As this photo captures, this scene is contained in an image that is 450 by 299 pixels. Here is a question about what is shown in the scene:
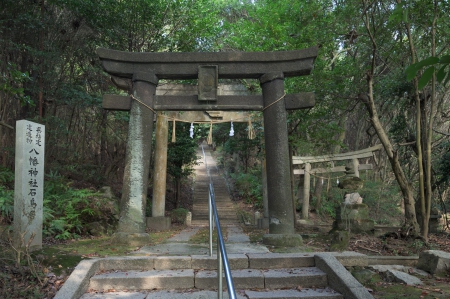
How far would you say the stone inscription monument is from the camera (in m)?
5.07

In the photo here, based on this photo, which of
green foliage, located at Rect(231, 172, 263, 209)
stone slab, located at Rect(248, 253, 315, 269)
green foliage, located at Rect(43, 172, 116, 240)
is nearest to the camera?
stone slab, located at Rect(248, 253, 315, 269)

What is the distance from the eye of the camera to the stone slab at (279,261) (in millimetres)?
4504

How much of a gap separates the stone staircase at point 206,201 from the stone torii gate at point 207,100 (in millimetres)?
8157

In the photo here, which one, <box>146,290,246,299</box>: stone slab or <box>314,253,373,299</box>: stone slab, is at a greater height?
<box>314,253,373,299</box>: stone slab

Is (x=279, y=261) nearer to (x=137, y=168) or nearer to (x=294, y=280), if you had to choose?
(x=294, y=280)

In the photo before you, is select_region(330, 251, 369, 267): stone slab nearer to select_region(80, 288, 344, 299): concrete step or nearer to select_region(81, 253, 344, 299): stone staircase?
select_region(81, 253, 344, 299): stone staircase

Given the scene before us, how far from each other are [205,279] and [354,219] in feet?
19.7

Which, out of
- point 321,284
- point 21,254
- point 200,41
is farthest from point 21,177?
point 200,41

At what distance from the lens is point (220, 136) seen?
2345 centimetres

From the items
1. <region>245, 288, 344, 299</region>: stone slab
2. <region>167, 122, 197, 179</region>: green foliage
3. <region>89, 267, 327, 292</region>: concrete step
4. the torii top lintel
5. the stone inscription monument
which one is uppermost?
the torii top lintel

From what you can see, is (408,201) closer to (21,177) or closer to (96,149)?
(21,177)

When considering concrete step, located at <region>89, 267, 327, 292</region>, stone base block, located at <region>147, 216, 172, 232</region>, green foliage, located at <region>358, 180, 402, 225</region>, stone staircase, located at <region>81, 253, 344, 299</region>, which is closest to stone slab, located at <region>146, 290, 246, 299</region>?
stone staircase, located at <region>81, 253, 344, 299</region>

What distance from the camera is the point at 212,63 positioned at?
645cm

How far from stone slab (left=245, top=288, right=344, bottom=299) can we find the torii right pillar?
187cm
